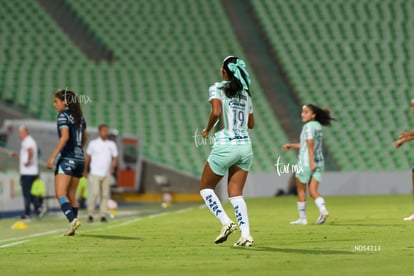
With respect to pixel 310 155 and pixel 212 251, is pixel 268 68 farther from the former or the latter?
pixel 212 251

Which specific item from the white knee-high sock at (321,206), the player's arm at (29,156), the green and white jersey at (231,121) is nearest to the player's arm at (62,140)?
the green and white jersey at (231,121)

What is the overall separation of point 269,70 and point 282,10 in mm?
4057

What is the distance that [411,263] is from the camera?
9.08 metres

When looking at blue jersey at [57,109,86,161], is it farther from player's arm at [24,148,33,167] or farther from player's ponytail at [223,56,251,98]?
player's arm at [24,148,33,167]

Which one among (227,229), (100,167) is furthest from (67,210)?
(100,167)

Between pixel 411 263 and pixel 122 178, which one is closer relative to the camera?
pixel 411 263

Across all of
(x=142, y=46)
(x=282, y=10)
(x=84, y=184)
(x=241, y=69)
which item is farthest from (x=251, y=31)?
(x=241, y=69)

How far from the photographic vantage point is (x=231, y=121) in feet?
37.1

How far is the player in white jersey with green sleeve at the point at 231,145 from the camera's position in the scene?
11.2 meters

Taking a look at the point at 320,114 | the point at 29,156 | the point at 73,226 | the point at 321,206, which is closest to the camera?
the point at 73,226

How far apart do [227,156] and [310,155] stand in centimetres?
602

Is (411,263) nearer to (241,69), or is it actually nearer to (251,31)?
(241,69)

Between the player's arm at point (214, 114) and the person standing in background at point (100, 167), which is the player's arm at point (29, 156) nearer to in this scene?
the person standing in background at point (100, 167)

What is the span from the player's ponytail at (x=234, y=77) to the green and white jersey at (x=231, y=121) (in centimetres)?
6
